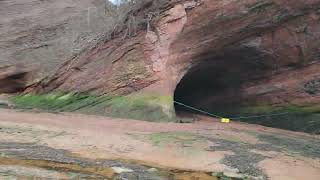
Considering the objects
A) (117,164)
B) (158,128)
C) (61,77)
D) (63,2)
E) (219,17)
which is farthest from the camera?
(63,2)

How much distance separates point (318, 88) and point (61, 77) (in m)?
8.22

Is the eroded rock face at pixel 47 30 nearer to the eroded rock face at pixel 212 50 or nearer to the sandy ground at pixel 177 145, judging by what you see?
the eroded rock face at pixel 212 50

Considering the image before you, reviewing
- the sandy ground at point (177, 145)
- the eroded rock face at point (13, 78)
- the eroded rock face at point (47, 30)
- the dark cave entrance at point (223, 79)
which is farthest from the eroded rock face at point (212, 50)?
the sandy ground at point (177, 145)

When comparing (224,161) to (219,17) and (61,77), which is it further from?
(61,77)

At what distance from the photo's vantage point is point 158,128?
460 inches

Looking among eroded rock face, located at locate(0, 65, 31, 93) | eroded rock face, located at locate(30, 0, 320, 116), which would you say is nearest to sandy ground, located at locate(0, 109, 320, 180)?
eroded rock face, located at locate(30, 0, 320, 116)

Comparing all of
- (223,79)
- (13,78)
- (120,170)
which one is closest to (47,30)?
(13,78)

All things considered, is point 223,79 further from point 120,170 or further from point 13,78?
point 120,170

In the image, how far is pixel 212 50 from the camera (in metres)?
15.3

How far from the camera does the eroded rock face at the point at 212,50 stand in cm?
1439

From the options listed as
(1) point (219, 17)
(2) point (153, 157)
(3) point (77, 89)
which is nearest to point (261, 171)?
(2) point (153, 157)

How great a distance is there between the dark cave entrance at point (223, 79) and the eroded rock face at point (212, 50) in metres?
0.07

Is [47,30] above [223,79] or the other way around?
above

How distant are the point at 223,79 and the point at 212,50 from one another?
7.95 ft
